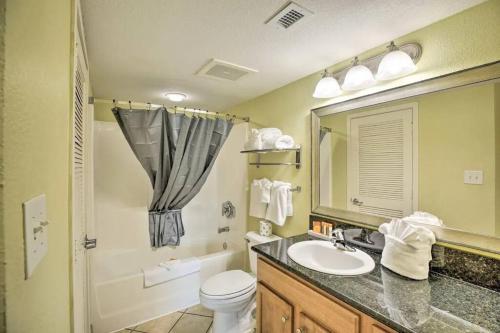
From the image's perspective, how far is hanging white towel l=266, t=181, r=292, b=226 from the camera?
1.98 metres

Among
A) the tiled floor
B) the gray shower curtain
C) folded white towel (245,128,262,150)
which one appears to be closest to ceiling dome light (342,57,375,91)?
folded white towel (245,128,262,150)

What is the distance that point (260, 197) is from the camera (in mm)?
2152

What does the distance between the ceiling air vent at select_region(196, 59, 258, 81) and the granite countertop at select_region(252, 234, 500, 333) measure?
4.72ft

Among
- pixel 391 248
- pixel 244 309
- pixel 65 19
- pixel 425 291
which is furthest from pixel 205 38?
pixel 244 309

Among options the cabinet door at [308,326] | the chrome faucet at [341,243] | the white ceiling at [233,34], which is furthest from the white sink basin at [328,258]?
the white ceiling at [233,34]

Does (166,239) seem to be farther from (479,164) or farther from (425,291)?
(479,164)

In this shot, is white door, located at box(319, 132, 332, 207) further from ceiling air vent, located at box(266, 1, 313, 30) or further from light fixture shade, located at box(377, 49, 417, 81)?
ceiling air vent, located at box(266, 1, 313, 30)

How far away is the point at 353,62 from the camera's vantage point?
157 centimetres

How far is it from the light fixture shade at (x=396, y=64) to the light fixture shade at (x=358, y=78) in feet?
0.37

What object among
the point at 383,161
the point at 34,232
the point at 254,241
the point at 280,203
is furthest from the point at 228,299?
the point at 34,232

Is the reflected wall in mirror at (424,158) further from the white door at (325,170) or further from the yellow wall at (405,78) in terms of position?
the yellow wall at (405,78)

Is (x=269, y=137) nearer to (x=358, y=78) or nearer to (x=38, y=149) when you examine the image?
(x=358, y=78)

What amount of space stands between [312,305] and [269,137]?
1315mm

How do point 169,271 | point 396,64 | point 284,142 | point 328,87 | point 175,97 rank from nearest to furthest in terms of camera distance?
point 396,64 < point 328,87 < point 284,142 < point 169,271 < point 175,97
